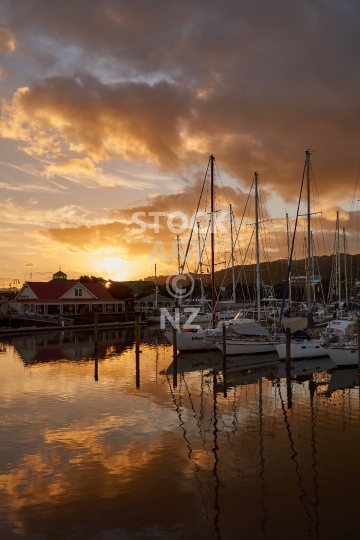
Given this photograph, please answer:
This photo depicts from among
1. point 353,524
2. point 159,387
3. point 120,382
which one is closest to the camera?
point 353,524

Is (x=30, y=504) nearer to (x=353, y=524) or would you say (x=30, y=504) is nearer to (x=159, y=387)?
(x=353, y=524)

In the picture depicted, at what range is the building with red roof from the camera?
289 feet

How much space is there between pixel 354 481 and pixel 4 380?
26.1m

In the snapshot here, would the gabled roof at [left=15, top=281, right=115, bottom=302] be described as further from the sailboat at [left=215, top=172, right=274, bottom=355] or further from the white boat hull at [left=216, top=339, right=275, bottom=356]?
the white boat hull at [left=216, top=339, right=275, bottom=356]

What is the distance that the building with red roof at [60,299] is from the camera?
8800 cm

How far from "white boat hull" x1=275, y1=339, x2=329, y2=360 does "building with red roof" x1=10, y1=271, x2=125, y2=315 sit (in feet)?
189

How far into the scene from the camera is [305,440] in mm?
18625

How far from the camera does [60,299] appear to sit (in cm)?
8950

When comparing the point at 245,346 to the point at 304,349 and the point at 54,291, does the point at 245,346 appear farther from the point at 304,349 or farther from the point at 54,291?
the point at 54,291

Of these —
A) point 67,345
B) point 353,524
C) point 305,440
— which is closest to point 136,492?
point 353,524

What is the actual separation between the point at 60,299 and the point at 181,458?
2999 inches
